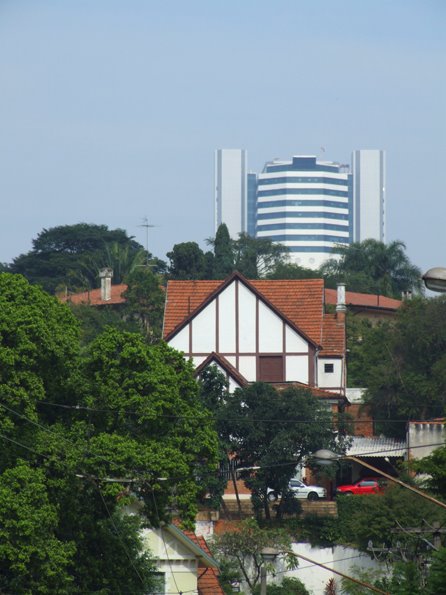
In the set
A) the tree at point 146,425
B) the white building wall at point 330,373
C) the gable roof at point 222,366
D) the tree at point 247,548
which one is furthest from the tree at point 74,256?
the tree at point 146,425

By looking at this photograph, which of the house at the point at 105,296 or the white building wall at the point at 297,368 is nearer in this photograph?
the white building wall at the point at 297,368

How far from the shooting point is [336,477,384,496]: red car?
57775 millimetres

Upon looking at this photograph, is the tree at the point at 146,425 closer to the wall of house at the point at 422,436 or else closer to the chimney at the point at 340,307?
the wall of house at the point at 422,436

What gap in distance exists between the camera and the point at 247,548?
50.6m

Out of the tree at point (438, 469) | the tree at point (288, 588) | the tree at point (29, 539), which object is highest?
the tree at point (438, 469)

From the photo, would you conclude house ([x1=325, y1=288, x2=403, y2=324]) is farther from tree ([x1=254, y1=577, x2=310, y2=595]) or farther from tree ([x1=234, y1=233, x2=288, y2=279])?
tree ([x1=254, y1=577, x2=310, y2=595])

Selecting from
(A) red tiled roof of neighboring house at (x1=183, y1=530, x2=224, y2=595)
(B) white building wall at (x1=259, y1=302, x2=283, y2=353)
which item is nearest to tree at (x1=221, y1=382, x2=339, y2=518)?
(B) white building wall at (x1=259, y1=302, x2=283, y2=353)

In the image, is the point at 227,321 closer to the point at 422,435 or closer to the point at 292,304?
the point at 292,304

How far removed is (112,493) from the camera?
3384 cm

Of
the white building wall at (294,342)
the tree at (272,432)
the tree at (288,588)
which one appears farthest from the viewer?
the white building wall at (294,342)

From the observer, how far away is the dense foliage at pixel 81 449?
108ft

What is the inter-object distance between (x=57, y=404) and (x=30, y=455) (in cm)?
173

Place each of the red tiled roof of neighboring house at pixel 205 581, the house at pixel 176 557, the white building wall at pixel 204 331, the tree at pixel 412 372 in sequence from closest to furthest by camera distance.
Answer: the house at pixel 176 557
the red tiled roof of neighboring house at pixel 205 581
the tree at pixel 412 372
the white building wall at pixel 204 331

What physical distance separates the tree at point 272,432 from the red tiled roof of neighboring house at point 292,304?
43.2 feet
